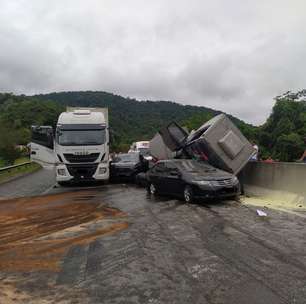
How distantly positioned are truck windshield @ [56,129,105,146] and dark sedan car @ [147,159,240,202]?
4432 mm

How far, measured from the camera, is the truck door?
1989cm

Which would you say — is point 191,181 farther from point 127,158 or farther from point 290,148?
point 290,148

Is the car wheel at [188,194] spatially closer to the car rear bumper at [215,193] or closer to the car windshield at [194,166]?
the car rear bumper at [215,193]

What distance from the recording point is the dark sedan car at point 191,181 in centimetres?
1384

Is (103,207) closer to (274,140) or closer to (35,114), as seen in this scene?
(274,140)

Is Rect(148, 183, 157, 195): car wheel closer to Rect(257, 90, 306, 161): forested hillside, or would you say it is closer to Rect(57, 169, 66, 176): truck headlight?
Rect(57, 169, 66, 176): truck headlight

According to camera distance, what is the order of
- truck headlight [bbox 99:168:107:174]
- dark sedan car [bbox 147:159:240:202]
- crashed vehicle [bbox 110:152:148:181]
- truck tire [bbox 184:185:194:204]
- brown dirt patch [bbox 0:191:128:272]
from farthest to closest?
crashed vehicle [bbox 110:152:148:181], truck headlight [bbox 99:168:107:174], truck tire [bbox 184:185:194:204], dark sedan car [bbox 147:159:240:202], brown dirt patch [bbox 0:191:128:272]

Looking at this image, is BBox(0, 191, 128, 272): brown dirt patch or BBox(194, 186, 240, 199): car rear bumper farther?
BBox(194, 186, 240, 199): car rear bumper

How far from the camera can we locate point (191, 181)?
14211 millimetres

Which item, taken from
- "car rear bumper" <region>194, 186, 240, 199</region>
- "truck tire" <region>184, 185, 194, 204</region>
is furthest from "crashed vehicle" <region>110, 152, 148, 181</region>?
"car rear bumper" <region>194, 186, 240, 199</region>

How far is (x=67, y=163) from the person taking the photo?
20469 mm

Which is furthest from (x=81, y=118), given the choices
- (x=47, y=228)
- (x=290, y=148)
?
(x=290, y=148)

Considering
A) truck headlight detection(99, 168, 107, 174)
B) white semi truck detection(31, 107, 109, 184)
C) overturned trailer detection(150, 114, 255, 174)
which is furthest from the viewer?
truck headlight detection(99, 168, 107, 174)

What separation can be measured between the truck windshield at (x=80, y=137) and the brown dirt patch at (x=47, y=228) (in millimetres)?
4411
